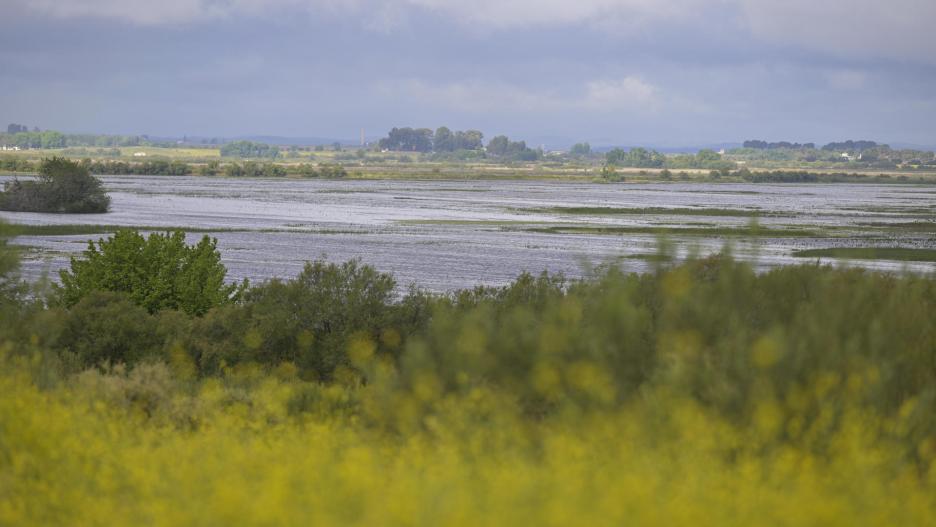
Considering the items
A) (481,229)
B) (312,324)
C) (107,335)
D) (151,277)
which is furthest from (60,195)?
(312,324)

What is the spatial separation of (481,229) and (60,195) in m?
29.2

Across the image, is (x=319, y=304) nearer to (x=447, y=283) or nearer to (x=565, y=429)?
(x=565, y=429)

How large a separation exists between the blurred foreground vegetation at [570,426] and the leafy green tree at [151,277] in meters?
11.2

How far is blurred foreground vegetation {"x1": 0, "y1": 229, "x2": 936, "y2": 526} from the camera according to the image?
255 inches

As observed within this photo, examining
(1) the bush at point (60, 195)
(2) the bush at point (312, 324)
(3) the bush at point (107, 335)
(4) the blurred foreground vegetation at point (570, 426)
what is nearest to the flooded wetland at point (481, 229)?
(4) the blurred foreground vegetation at point (570, 426)

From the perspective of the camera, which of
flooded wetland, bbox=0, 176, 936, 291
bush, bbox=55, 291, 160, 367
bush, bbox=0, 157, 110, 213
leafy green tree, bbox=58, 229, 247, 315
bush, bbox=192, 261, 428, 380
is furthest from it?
bush, bbox=0, 157, 110, 213

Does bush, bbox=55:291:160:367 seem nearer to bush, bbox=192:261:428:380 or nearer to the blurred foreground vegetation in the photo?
bush, bbox=192:261:428:380

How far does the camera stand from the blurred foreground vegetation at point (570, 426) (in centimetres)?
646

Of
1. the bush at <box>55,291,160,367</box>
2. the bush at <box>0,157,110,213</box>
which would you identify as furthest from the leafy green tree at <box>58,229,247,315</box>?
the bush at <box>0,157,110,213</box>

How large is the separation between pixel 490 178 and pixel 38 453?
523ft

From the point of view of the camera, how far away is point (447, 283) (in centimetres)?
3831

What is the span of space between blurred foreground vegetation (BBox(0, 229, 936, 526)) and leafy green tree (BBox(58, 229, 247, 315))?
36.6 feet

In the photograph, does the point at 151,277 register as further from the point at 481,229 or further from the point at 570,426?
the point at 481,229

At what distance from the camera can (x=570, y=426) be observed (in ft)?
29.2
